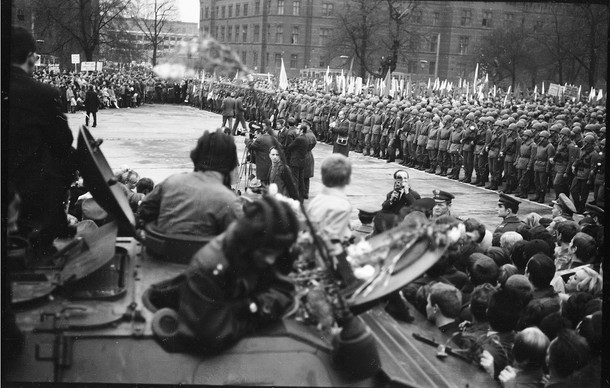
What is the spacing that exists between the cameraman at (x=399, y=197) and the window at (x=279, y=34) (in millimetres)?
1262

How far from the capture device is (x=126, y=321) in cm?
321

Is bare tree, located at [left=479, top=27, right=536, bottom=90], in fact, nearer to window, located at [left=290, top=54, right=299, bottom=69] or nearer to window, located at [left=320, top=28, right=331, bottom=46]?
window, located at [left=320, top=28, right=331, bottom=46]

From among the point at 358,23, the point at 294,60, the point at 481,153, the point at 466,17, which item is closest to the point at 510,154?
the point at 481,153

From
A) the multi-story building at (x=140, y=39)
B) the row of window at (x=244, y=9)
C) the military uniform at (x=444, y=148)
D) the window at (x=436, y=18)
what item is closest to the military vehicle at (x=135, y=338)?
the multi-story building at (x=140, y=39)

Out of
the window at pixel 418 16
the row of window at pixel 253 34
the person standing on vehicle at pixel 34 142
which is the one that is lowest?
the person standing on vehicle at pixel 34 142

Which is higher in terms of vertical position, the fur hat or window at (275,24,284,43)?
window at (275,24,284,43)

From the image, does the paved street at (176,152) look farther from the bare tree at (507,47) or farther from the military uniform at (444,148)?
the bare tree at (507,47)

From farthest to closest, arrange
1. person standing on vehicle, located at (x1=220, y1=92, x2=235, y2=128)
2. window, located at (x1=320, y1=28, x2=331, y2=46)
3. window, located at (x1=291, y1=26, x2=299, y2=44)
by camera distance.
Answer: window, located at (x1=320, y1=28, x2=331, y2=46) < window, located at (x1=291, y1=26, x2=299, y2=44) < person standing on vehicle, located at (x1=220, y1=92, x2=235, y2=128)

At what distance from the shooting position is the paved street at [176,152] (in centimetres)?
390

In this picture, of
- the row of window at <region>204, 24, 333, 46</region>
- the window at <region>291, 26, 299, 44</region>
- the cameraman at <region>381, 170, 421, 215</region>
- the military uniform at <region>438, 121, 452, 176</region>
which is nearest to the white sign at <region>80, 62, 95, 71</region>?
the row of window at <region>204, 24, 333, 46</region>

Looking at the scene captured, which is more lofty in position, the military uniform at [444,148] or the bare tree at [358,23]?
the bare tree at [358,23]

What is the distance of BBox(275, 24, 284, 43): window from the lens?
4.22 m

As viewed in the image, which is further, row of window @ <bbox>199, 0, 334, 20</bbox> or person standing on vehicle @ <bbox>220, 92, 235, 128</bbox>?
row of window @ <bbox>199, 0, 334, 20</bbox>

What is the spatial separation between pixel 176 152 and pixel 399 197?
87.6 inches
